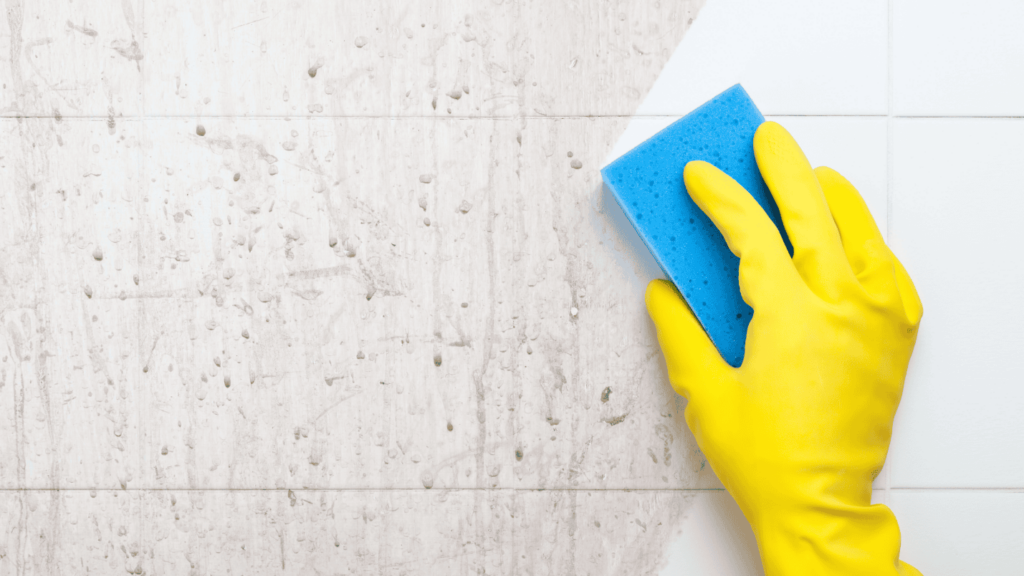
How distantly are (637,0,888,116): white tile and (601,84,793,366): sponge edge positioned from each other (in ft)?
0.21

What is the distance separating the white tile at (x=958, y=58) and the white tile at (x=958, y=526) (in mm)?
435

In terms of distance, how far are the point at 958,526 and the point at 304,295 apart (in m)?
0.78

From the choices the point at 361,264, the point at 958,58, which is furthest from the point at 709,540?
the point at 958,58

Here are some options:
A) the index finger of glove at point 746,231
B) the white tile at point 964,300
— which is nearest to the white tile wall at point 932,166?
the white tile at point 964,300

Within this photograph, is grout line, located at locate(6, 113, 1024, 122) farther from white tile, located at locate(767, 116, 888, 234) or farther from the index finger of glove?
the index finger of glove

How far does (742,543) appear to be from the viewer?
65 centimetres

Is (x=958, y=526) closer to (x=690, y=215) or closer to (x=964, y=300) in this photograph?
(x=964, y=300)

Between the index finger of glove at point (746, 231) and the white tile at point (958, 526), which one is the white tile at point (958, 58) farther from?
the white tile at point (958, 526)

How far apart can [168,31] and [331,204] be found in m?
0.27

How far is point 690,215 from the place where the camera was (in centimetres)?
60

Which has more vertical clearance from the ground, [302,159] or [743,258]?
[302,159]

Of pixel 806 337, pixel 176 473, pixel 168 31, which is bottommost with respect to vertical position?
pixel 176 473

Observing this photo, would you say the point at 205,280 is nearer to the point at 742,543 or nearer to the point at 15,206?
the point at 15,206

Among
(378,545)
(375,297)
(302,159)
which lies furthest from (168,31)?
(378,545)
